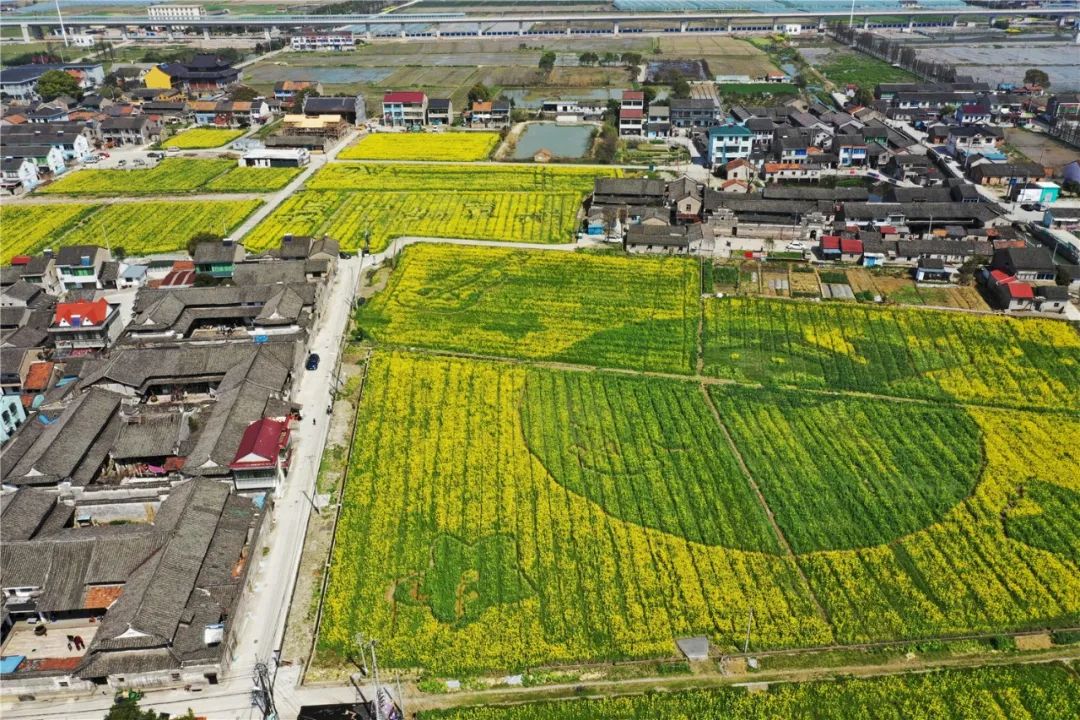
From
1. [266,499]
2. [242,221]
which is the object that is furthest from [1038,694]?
[242,221]

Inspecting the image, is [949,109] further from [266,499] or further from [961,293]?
[266,499]

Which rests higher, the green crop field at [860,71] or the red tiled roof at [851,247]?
the green crop field at [860,71]

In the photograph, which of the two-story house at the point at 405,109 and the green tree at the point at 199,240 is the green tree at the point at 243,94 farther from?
the green tree at the point at 199,240

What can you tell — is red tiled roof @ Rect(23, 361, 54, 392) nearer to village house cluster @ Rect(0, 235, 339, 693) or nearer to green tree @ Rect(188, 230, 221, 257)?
village house cluster @ Rect(0, 235, 339, 693)

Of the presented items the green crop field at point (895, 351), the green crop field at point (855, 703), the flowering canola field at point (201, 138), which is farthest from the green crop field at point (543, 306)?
the flowering canola field at point (201, 138)

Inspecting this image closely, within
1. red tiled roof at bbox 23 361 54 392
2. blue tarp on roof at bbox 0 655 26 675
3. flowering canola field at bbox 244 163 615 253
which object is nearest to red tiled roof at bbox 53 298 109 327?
red tiled roof at bbox 23 361 54 392

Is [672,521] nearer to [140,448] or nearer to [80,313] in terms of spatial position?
[140,448]
